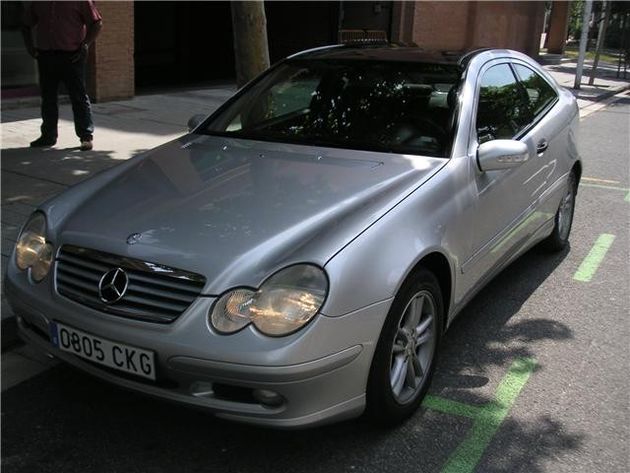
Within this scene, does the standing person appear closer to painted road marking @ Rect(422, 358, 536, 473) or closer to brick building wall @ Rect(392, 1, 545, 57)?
painted road marking @ Rect(422, 358, 536, 473)

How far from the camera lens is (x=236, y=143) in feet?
13.1

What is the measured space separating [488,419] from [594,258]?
2843mm

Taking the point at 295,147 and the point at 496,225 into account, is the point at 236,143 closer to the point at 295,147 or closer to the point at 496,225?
the point at 295,147

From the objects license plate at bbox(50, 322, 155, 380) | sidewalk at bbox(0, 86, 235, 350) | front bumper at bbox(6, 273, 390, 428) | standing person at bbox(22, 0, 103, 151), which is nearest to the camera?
front bumper at bbox(6, 273, 390, 428)

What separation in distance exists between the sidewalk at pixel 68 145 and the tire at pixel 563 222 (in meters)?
3.85

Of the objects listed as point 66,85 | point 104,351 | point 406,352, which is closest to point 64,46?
point 66,85

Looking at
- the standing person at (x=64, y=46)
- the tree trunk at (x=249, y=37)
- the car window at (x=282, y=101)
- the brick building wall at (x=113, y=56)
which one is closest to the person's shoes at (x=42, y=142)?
the standing person at (x=64, y=46)

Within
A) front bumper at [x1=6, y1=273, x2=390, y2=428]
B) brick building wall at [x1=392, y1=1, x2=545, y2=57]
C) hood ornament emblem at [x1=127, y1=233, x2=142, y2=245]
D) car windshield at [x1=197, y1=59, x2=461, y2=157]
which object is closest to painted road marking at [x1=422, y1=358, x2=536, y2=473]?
front bumper at [x1=6, y1=273, x2=390, y2=428]

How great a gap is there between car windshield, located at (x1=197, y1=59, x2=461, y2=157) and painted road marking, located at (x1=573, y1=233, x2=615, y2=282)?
206cm

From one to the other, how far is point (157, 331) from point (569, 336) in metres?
2.67

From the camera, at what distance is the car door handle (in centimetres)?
454

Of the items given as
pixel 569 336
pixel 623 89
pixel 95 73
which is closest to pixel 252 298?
pixel 569 336

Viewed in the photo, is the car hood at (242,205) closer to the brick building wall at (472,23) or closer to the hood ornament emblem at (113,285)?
the hood ornament emblem at (113,285)

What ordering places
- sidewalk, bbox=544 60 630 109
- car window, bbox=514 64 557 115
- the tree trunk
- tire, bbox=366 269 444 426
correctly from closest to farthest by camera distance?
1. tire, bbox=366 269 444 426
2. car window, bbox=514 64 557 115
3. the tree trunk
4. sidewalk, bbox=544 60 630 109
